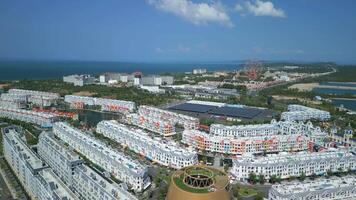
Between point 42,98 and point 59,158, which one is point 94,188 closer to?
point 59,158

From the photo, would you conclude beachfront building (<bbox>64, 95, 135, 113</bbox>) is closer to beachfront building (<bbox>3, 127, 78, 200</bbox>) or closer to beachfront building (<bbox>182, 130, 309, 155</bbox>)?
beachfront building (<bbox>182, 130, 309, 155</bbox>)

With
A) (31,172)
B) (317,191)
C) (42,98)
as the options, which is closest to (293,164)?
(317,191)

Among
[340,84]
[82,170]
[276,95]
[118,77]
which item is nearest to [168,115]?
[82,170]

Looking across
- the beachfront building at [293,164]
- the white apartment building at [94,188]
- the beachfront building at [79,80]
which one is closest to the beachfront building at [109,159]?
the white apartment building at [94,188]

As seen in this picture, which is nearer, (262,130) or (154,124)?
(262,130)

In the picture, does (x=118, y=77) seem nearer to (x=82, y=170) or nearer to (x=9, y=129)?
(x=9, y=129)

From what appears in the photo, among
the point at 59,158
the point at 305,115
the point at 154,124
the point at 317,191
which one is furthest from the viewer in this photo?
the point at 305,115

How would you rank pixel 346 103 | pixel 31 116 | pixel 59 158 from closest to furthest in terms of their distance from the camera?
pixel 59 158 < pixel 31 116 < pixel 346 103

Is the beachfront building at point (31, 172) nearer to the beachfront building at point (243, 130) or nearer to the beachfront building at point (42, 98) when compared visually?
the beachfront building at point (243, 130)
